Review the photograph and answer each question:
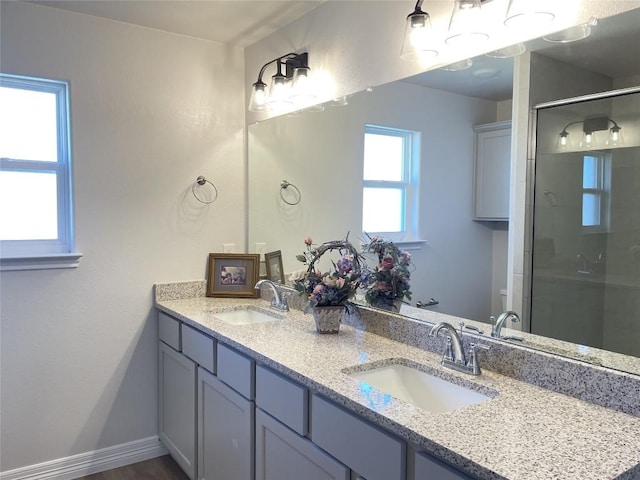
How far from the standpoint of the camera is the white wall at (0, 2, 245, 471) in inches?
96.3

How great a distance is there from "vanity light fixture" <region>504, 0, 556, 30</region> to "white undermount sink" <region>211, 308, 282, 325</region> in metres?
1.74

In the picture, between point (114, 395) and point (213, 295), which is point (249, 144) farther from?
point (114, 395)

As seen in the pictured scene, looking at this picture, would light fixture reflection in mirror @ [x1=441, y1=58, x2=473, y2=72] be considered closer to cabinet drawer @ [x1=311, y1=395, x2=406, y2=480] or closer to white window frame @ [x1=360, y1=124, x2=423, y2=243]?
white window frame @ [x1=360, y1=124, x2=423, y2=243]

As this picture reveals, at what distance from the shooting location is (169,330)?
2646 millimetres

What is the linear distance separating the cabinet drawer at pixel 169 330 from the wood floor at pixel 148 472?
27.3 inches

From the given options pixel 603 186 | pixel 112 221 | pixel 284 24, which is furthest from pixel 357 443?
pixel 284 24

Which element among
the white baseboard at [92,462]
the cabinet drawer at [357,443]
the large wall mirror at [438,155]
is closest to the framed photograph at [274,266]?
the large wall mirror at [438,155]

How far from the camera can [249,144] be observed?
3.01 m

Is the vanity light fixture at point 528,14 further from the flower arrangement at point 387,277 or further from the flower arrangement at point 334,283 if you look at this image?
the flower arrangement at point 334,283

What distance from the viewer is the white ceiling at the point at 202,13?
2375 millimetres

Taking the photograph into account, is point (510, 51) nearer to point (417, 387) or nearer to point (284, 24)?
point (417, 387)

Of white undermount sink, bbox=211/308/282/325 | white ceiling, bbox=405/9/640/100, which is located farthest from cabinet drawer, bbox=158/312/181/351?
white ceiling, bbox=405/9/640/100

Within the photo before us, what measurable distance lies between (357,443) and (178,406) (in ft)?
4.99

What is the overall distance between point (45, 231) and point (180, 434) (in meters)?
1.27
